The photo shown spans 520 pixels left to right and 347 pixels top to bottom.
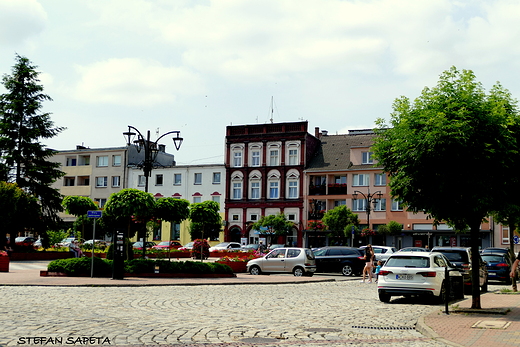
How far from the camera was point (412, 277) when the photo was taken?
691 inches

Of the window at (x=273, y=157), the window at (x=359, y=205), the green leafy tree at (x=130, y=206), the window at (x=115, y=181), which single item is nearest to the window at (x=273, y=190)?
the window at (x=273, y=157)

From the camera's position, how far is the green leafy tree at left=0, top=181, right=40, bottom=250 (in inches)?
1597

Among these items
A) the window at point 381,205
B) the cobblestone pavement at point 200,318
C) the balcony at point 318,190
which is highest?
the balcony at point 318,190

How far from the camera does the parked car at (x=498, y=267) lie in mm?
28797

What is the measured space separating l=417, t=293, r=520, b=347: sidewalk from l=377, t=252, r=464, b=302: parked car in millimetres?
1405

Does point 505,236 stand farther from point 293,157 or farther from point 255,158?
point 255,158

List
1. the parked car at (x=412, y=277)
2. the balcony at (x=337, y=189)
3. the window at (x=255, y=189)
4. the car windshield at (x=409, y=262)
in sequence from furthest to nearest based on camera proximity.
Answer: the window at (x=255, y=189), the balcony at (x=337, y=189), the car windshield at (x=409, y=262), the parked car at (x=412, y=277)

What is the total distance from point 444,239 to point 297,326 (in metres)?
53.6

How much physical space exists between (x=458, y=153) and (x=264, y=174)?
188ft

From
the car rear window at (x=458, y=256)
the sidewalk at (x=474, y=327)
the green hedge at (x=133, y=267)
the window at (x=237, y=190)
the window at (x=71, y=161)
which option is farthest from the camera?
the window at (x=71, y=161)

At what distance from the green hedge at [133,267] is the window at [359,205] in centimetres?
3964

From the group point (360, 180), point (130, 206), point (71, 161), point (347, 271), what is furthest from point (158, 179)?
point (130, 206)

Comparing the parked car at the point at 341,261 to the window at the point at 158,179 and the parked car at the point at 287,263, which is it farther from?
the window at the point at 158,179

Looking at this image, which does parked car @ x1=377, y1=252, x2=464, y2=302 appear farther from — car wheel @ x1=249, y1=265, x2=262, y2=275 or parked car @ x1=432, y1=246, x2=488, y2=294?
car wheel @ x1=249, y1=265, x2=262, y2=275
